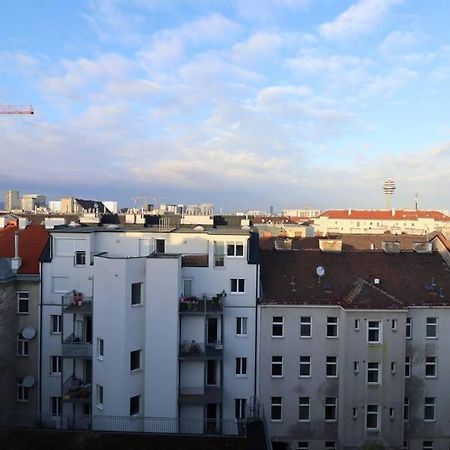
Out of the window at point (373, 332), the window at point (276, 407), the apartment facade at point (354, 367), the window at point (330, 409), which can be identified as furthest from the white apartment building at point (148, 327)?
the window at point (373, 332)

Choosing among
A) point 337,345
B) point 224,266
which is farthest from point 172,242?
point 337,345

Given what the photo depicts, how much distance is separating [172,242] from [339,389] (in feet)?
40.8

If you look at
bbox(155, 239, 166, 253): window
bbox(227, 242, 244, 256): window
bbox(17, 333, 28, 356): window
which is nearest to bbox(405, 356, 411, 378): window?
bbox(227, 242, 244, 256): window

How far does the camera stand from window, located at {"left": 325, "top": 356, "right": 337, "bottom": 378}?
27250mm

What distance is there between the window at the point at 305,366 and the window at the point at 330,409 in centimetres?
177

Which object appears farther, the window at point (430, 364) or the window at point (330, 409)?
the window at point (430, 364)

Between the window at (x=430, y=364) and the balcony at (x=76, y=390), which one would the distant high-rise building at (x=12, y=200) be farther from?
the window at (x=430, y=364)

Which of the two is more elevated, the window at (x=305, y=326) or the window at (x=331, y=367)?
the window at (x=305, y=326)

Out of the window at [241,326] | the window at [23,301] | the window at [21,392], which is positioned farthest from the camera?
the window at [23,301]

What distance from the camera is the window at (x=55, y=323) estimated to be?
90.5 feet

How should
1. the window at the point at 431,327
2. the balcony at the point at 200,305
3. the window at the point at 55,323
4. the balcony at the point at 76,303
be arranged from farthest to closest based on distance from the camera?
the window at the point at 55,323 → the window at the point at 431,327 → the balcony at the point at 200,305 → the balcony at the point at 76,303

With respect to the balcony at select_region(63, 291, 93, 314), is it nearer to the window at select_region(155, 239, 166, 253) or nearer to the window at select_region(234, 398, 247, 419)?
the window at select_region(155, 239, 166, 253)

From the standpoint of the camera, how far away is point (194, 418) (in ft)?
86.4

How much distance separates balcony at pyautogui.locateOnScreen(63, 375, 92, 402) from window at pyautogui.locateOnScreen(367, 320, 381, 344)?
1523cm
